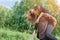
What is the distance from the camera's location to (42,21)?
691 cm

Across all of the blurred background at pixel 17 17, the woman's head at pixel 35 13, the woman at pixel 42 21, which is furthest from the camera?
the blurred background at pixel 17 17

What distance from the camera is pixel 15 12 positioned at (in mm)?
14055

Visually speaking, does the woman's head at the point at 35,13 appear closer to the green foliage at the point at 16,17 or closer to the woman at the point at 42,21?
the woman at the point at 42,21

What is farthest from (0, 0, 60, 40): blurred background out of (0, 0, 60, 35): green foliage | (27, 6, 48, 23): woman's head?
(27, 6, 48, 23): woman's head

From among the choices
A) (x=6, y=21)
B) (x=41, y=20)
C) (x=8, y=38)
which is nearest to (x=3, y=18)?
(x=6, y=21)

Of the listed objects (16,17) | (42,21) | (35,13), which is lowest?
(16,17)

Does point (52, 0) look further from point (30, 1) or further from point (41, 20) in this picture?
point (41, 20)

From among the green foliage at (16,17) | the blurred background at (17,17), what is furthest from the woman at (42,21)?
the green foliage at (16,17)

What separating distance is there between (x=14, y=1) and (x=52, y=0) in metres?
2.44

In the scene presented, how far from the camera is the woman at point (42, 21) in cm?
675

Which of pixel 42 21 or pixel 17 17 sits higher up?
pixel 42 21

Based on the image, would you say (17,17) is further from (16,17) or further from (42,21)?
(42,21)

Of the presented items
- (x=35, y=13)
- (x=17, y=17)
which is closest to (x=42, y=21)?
(x=35, y=13)

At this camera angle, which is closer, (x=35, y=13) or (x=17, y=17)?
(x=35, y=13)
